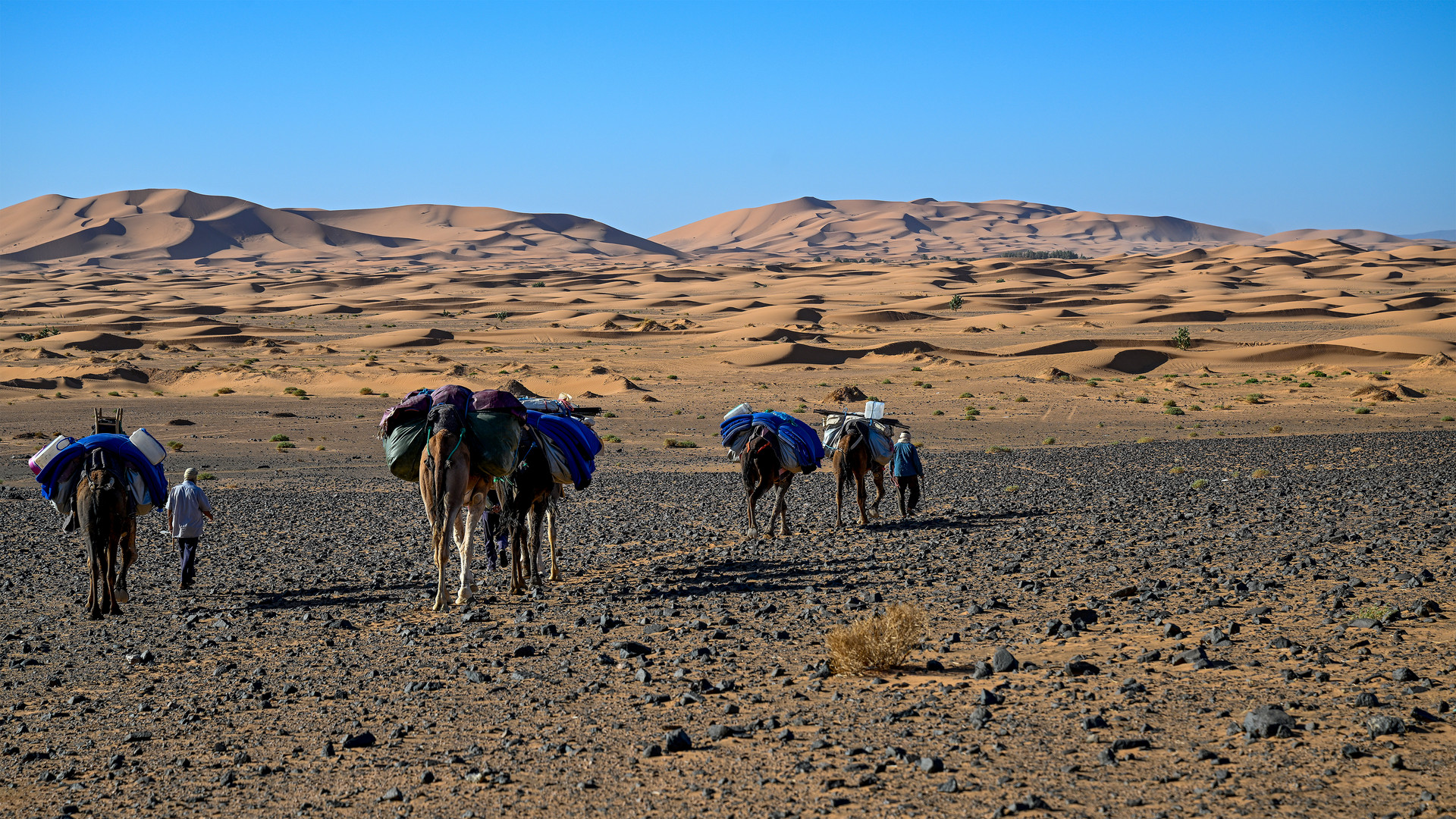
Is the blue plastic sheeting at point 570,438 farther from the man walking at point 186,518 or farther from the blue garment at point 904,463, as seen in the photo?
the blue garment at point 904,463

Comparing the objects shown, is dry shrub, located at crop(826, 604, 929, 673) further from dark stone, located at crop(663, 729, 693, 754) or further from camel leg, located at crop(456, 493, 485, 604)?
camel leg, located at crop(456, 493, 485, 604)

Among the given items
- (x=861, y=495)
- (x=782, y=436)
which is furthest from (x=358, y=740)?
(x=861, y=495)

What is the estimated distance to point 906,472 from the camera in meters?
15.9

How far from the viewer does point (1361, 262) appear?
11575 cm

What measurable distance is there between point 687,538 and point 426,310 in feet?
237

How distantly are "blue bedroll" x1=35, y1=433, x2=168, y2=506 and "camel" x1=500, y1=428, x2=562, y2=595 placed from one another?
3188 mm

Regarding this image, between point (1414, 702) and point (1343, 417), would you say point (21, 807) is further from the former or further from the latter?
point (1343, 417)

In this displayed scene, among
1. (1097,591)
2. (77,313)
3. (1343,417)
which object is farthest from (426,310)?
(1097,591)

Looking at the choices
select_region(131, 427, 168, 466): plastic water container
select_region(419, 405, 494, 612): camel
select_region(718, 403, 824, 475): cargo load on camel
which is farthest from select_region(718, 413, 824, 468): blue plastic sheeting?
select_region(131, 427, 168, 466): plastic water container

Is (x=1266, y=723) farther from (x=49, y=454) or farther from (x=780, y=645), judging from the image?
(x=49, y=454)

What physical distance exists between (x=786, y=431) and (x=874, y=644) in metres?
7.64

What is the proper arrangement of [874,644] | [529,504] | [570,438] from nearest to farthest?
[874,644] → [529,504] → [570,438]

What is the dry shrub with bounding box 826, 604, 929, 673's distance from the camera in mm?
7430

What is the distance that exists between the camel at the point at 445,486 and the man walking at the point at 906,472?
6.81 meters
